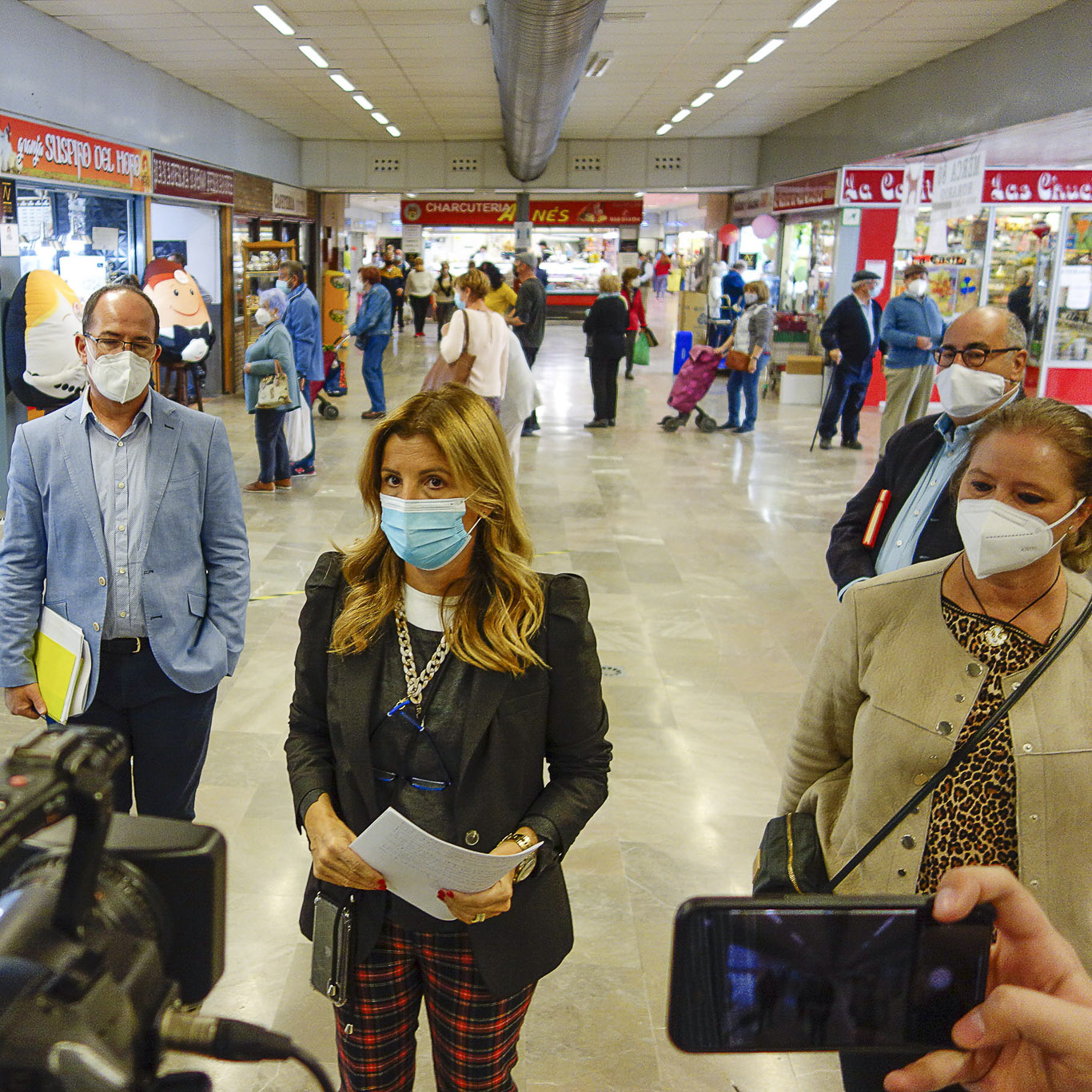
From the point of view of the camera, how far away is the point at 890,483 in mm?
2834

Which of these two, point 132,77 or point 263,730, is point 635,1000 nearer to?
point 263,730

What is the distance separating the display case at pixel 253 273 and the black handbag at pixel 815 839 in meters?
8.68

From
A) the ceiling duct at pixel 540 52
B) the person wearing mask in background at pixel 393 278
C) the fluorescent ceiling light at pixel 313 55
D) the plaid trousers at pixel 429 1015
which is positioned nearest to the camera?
the plaid trousers at pixel 429 1015

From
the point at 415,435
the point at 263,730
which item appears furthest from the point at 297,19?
the point at 415,435

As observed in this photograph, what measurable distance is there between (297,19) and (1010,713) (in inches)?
342

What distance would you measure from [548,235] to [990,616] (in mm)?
29695

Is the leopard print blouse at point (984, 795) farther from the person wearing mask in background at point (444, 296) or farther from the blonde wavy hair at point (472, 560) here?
the person wearing mask in background at point (444, 296)

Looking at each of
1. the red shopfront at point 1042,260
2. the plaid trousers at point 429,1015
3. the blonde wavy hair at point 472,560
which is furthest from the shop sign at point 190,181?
the plaid trousers at point 429,1015

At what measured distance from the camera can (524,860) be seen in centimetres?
166

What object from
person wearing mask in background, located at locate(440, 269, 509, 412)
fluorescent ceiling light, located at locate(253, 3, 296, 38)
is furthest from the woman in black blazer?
fluorescent ceiling light, located at locate(253, 3, 296, 38)

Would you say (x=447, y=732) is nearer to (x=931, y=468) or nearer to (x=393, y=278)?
(x=931, y=468)

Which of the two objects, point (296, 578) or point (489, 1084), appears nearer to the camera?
point (489, 1084)

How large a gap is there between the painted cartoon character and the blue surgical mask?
27.4 ft

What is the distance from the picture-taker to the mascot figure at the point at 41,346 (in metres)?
6.73
